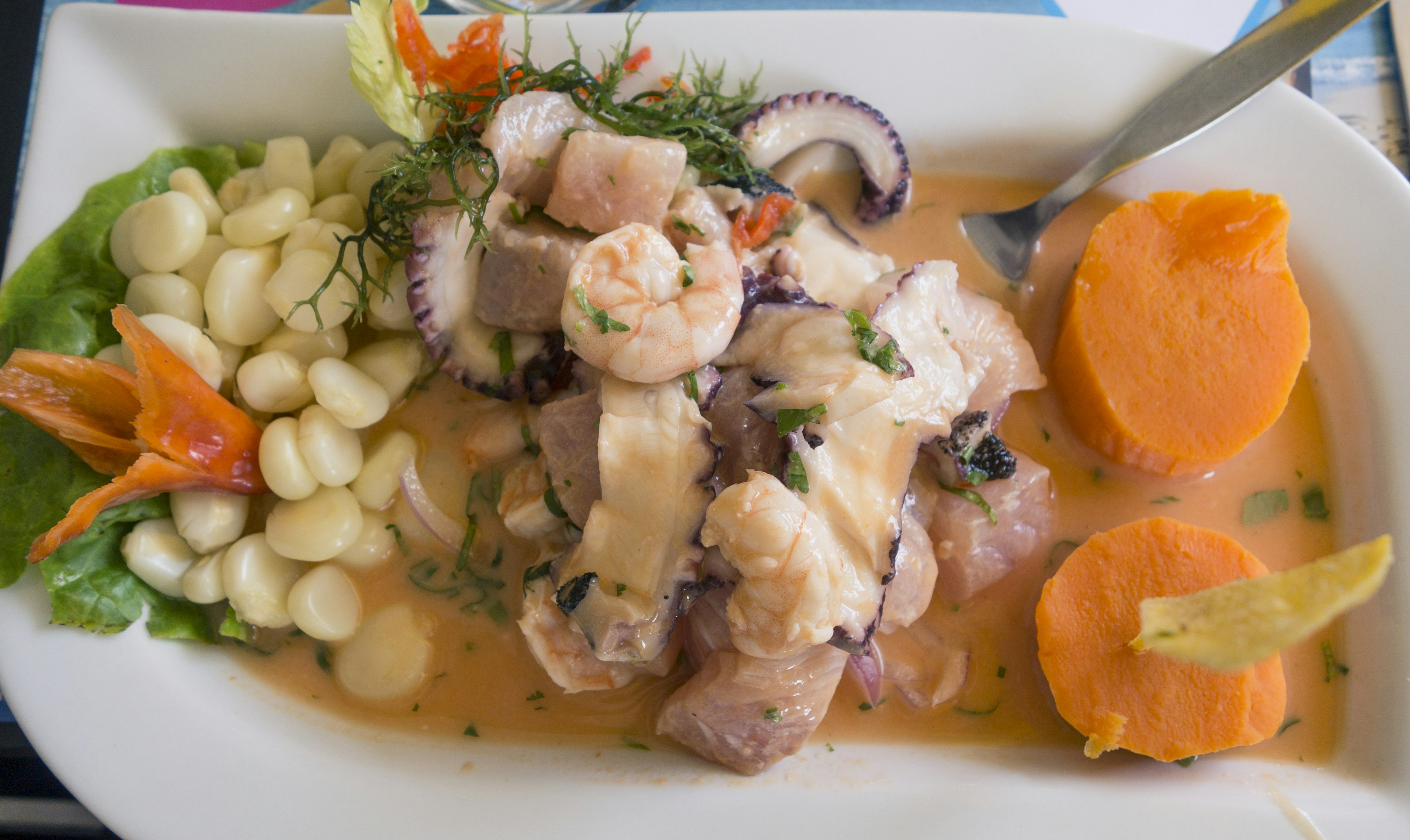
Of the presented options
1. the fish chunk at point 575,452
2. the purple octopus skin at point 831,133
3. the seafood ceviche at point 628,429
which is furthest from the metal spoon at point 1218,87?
the fish chunk at point 575,452

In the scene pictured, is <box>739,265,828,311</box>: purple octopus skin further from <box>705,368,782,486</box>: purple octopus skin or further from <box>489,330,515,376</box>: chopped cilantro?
<box>489,330,515,376</box>: chopped cilantro

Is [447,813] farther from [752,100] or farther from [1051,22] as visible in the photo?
[1051,22]

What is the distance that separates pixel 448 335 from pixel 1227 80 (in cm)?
243

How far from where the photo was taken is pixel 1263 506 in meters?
2.54

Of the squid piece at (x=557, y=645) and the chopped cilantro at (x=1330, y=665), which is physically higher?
the squid piece at (x=557, y=645)

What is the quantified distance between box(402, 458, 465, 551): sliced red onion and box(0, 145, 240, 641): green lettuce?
0.69 m

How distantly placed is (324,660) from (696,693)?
1.14m

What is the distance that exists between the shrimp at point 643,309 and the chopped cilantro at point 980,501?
91 cm

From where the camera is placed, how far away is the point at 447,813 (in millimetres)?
2111

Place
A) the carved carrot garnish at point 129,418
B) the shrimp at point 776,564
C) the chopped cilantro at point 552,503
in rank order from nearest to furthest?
the shrimp at point 776,564 < the carved carrot garnish at point 129,418 < the chopped cilantro at point 552,503

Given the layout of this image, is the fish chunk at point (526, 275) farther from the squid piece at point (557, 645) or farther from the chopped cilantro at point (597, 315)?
the squid piece at point (557, 645)

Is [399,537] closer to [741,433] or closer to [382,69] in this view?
[741,433]

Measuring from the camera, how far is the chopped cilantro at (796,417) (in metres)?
1.93

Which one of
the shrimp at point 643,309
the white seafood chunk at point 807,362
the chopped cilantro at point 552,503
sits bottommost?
the chopped cilantro at point 552,503
